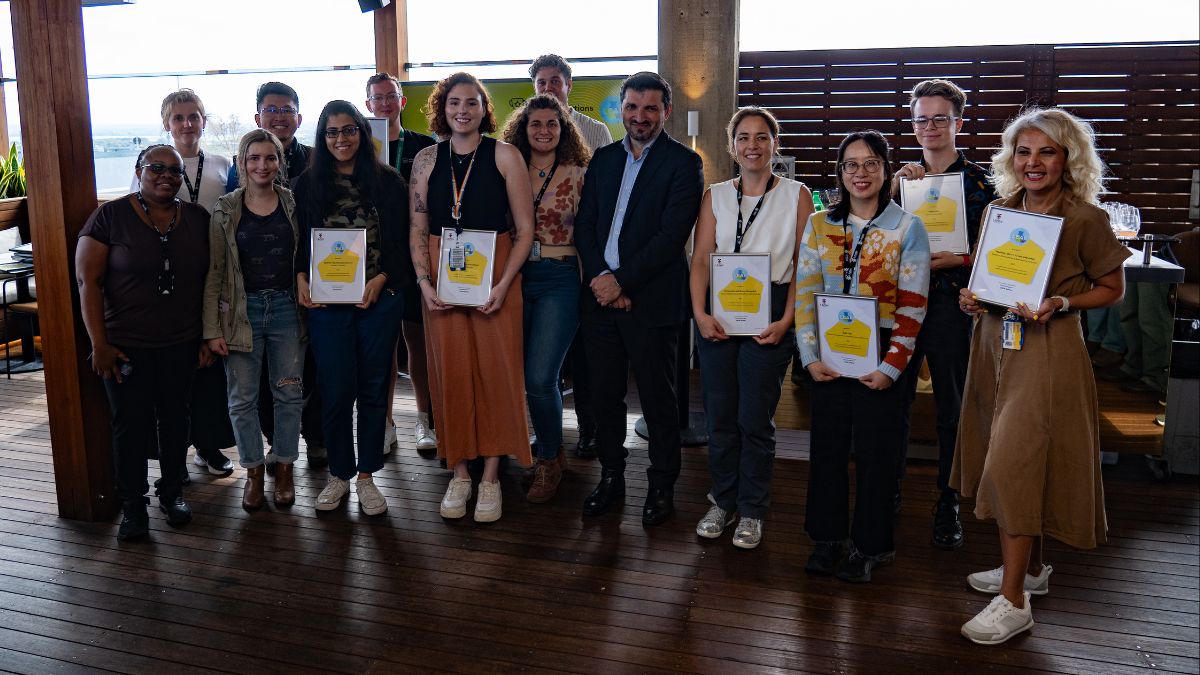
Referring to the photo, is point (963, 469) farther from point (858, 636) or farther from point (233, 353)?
point (233, 353)

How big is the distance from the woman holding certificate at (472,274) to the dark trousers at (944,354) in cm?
147

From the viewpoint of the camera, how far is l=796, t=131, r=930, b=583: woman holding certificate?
2.98 m

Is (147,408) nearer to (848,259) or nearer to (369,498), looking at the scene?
(369,498)

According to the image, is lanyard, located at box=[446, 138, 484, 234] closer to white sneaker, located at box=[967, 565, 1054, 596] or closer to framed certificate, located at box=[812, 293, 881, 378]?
framed certificate, located at box=[812, 293, 881, 378]

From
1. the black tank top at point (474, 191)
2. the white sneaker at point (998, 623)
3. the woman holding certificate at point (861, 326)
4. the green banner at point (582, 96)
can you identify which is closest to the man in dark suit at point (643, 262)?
the black tank top at point (474, 191)

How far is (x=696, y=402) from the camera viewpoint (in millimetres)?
5879

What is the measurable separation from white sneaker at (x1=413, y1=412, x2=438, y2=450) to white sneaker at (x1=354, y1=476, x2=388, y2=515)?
0.76 metres

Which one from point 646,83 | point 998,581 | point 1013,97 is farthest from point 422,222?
point 1013,97

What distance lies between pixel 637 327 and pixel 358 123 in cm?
129

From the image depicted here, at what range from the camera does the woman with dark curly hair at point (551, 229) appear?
12.1 ft

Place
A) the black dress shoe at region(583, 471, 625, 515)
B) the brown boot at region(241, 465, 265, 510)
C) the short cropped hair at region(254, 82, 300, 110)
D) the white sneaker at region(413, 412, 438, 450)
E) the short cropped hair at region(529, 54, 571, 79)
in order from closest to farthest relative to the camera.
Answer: the black dress shoe at region(583, 471, 625, 515) < the brown boot at region(241, 465, 265, 510) < the short cropped hair at region(254, 82, 300, 110) < the short cropped hair at region(529, 54, 571, 79) < the white sneaker at region(413, 412, 438, 450)

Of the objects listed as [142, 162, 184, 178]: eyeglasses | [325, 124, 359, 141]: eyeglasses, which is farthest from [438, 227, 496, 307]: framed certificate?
[142, 162, 184, 178]: eyeglasses

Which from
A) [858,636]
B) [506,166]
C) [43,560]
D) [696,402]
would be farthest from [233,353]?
[696,402]

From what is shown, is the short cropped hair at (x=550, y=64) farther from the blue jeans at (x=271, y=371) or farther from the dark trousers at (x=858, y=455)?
the dark trousers at (x=858, y=455)
